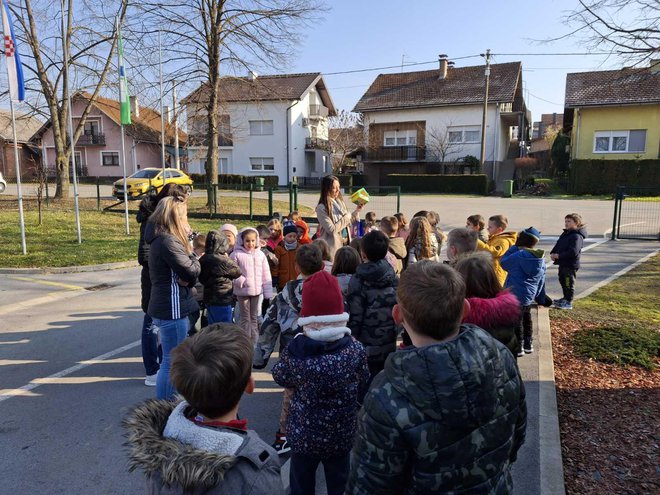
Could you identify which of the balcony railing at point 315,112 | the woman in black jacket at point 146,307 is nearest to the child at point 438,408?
the woman in black jacket at point 146,307

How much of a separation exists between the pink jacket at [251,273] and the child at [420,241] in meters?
1.79

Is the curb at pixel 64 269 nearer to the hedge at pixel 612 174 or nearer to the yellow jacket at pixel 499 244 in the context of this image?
the yellow jacket at pixel 499 244

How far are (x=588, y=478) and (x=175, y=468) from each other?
2933mm

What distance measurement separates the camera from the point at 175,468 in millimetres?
1552

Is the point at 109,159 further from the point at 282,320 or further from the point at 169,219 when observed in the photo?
the point at 282,320

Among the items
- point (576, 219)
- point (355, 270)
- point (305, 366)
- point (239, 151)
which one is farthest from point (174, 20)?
point (239, 151)

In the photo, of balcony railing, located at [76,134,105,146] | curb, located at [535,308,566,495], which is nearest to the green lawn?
curb, located at [535,308,566,495]

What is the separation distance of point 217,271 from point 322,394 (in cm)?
255

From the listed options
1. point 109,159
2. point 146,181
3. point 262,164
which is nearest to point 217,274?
point 146,181

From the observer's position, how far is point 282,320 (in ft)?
12.8

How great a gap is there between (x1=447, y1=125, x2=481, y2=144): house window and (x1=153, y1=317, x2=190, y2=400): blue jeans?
134 feet

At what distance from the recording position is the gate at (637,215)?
15727mm

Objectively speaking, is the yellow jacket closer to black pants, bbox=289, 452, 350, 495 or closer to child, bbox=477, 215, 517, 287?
child, bbox=477, 215, 517, 287

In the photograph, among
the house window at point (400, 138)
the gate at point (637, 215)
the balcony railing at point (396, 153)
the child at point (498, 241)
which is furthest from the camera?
the house window at point (400, 138)
